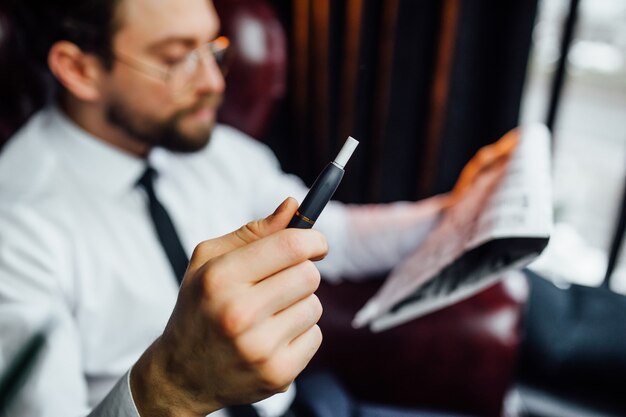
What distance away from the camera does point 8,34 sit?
82cm

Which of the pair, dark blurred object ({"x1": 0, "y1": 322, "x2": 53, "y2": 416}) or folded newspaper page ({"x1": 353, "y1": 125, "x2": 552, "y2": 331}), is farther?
folded newspaper page ({"x1": 353, "y1": 125, "x2": 552, "y2": 331})

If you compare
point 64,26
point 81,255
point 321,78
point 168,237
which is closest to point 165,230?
point 168,237

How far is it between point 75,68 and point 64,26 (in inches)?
2.5

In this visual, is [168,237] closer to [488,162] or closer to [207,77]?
[207,77]

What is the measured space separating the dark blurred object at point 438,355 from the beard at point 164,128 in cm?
Result: 40

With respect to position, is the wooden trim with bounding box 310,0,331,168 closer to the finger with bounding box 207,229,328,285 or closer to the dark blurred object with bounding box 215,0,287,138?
the dark blurred object with bounding box 215,0,287,138

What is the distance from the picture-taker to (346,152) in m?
0.40

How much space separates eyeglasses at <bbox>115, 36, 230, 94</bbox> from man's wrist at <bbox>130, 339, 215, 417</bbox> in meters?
0.55

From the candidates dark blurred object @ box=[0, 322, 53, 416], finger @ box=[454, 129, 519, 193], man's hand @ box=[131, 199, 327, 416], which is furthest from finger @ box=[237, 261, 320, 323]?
finger @ box=[454, 129, 519, 193]

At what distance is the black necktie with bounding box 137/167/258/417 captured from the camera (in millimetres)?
739

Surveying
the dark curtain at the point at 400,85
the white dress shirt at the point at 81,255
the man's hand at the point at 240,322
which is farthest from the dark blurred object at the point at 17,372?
the dark curtain at the point at 400,85

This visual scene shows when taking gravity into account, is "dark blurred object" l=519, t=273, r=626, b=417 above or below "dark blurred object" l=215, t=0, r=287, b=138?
below

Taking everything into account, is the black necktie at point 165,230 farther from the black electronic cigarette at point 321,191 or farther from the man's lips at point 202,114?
the black electronic cigarette at point 321,191

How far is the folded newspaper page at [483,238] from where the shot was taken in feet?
2.16
